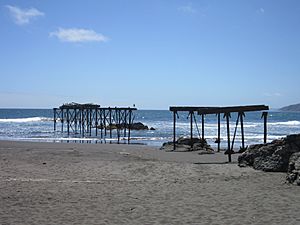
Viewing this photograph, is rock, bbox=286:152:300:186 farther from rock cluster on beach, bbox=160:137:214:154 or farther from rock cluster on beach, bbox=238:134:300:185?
rock cluster on beach, bbox=160:137:214:154

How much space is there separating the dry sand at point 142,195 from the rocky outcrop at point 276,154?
499 mm

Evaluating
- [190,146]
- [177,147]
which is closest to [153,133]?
[190,146]

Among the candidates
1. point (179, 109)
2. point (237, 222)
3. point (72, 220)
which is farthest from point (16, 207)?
point (179, 109)

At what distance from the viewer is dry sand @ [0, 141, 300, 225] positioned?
7.47 meters

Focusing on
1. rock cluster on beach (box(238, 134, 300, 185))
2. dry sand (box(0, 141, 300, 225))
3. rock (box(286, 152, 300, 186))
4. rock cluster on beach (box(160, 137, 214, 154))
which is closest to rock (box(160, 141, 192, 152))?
rock cluster on beach (box(160, 137, 214, 154))

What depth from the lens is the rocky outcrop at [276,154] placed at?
13305 mm

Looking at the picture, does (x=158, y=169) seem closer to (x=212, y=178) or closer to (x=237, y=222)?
(x=212, y=178)

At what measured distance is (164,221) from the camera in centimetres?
718

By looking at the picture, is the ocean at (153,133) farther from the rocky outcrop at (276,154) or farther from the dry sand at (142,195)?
the dry sand at (142,195)

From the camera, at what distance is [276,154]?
44.8 ft

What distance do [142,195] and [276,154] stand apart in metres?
6.10

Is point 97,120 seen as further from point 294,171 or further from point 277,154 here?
point 294,171

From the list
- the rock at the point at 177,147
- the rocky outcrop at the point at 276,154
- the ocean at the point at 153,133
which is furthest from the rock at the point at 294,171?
the ocean at the point at 153,133

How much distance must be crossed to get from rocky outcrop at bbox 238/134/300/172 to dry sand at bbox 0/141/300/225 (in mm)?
499
